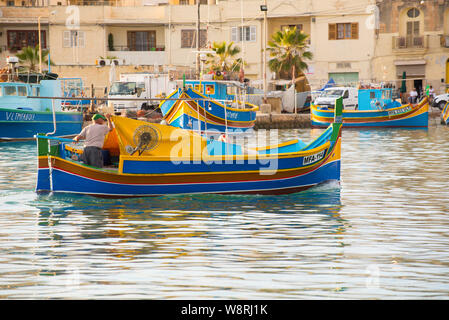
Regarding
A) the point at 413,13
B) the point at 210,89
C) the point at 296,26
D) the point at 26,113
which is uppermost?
the point at 413,13

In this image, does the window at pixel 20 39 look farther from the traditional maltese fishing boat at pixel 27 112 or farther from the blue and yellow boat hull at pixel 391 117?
the blue and yellow boat hull at pixel 391 117

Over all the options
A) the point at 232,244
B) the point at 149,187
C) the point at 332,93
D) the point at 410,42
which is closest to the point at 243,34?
the point at 332,93

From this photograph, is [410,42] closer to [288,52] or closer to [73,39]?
[288,52]

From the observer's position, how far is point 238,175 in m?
17.1

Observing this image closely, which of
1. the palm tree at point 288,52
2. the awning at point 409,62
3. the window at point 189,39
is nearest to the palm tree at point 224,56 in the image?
the palm tree at point 288,52

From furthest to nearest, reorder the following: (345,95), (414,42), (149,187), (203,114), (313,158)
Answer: (414,42) → (345,95) → (203,114) → (313,158) → (149,187)

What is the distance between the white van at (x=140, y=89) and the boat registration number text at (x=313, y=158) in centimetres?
2638

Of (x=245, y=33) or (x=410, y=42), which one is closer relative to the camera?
(x=410, y=42)

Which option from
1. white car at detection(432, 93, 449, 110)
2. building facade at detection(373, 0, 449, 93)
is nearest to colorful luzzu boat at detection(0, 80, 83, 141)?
white car at detection(432, 93, 449, 110)

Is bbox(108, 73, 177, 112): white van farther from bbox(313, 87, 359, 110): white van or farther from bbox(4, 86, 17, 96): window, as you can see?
bbox(313, 87, 359, 110): white van

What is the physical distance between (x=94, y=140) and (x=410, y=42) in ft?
150

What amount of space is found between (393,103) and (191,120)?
16.5 metres

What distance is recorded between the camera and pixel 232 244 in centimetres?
1236
